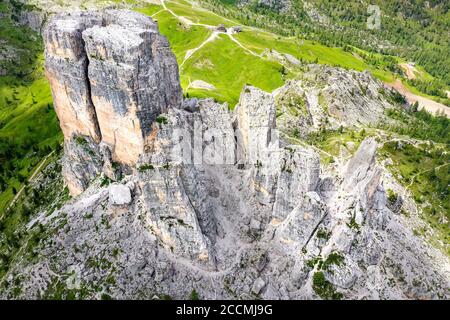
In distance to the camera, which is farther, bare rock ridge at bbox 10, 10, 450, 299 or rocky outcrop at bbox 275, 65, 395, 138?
rocky outcrop at bbox 275, 65, 395, 138

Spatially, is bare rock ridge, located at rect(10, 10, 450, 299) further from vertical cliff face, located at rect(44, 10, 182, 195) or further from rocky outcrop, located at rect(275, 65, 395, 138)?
rocky outcrop, located at rect(275, 65, 395, 138)

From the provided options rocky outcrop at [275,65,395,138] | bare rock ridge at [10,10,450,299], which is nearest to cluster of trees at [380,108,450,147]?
rocky outcrop at [275,65,395,138]

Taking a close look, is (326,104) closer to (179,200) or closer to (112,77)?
(179,200)

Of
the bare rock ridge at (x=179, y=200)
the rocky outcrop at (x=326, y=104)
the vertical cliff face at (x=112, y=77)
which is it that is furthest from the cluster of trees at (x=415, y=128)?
the vertical cliff face at (x=112, y=77)

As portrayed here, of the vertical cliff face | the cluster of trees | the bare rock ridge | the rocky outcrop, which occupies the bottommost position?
the cluster of trees

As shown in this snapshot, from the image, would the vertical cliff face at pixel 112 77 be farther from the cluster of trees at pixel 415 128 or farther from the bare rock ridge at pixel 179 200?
the cluster of trees at pixel 415 128

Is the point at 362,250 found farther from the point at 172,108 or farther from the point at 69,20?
the point at 69,20

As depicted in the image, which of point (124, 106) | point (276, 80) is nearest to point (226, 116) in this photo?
point (124, 106)
